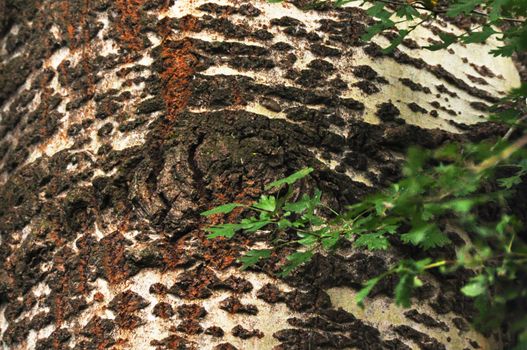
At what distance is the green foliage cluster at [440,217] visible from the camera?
1325 millimetres

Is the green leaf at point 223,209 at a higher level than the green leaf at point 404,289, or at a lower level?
lower

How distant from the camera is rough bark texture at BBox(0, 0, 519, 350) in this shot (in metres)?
1.98

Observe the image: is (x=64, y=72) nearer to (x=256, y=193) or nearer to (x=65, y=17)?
(x=65, y=17)

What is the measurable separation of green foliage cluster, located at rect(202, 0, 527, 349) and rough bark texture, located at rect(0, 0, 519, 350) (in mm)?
91

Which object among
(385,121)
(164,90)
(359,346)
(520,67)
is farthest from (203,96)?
(520,67)

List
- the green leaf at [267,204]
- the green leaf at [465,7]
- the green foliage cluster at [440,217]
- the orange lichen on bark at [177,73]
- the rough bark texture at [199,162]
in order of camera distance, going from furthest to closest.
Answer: the orange lichen on bark at [177,73]
the rough bark texture at [199,162]
the green leaf at [465,7]
the green leaf at [267,204]
the green foliage cluster at [440,217]

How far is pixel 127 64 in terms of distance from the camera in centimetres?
226

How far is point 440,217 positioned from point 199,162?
2.10 ft

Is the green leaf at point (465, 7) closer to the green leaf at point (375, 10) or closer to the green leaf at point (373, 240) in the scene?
the green leaf at point (375, 10)

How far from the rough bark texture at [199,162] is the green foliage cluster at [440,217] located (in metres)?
0.09

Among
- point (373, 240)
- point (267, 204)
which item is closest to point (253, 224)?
point (267, 204)

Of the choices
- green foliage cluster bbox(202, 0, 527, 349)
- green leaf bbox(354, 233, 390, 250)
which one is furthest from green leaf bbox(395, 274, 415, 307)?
green leaf bbox(354, 233, 390, 250)

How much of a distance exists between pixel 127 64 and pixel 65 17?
341 millimetres

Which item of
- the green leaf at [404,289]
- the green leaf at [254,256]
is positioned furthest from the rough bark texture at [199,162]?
the green leaf at [404,289]
